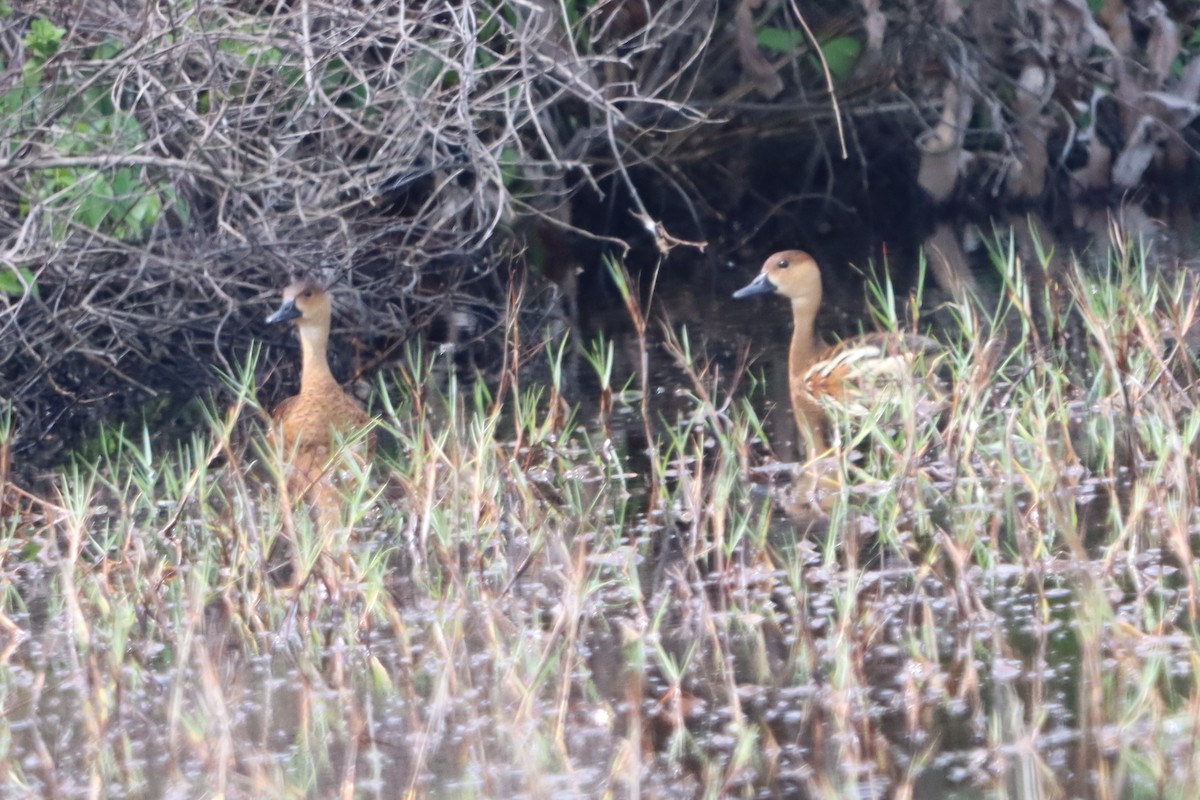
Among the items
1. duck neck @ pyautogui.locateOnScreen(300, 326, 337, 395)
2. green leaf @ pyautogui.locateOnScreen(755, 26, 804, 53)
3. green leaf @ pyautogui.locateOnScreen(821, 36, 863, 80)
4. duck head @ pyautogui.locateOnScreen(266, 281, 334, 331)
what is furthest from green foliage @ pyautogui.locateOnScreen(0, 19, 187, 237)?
green leaf @ pyautogui.locateOnScreen(821, 36, 863, 80)

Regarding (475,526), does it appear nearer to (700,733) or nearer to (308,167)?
(700,733)

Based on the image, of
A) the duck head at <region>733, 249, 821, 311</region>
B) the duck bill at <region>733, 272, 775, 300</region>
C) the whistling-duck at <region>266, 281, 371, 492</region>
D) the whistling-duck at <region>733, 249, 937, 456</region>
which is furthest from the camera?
the duck bill at <region>733, 272, 775, 300</region>

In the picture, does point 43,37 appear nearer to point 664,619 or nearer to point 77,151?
point 77,151

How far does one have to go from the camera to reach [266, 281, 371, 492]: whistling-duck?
5.98 metres

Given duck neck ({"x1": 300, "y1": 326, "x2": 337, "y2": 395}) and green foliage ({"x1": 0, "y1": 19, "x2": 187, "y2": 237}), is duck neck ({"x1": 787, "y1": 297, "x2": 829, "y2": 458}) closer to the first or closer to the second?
duck neck ({"x1": 300, "y1": 326, "x2": 337, "y2": 395})

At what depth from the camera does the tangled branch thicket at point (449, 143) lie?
6.23 m

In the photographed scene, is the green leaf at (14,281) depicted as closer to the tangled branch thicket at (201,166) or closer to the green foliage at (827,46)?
the tangled branch thicket at (201,166)

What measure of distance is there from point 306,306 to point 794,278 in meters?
1.85

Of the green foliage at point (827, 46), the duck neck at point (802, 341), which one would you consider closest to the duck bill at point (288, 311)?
the duck neck at point (802, 341)

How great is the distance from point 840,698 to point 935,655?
35 centimetres

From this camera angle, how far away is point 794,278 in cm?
731

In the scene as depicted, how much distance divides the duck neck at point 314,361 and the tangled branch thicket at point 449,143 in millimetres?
291

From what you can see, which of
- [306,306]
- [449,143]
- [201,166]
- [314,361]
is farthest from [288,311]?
[449,143]

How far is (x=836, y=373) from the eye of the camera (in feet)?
20.5
